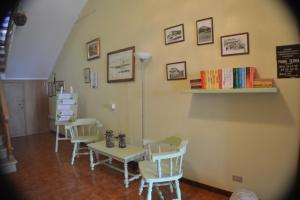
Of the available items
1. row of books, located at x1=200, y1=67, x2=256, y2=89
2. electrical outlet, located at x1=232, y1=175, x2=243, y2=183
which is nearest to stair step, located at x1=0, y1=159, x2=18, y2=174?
row of books, located at x1=200, y1=67, x2=256, y2=89

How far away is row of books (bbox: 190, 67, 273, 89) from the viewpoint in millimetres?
1995

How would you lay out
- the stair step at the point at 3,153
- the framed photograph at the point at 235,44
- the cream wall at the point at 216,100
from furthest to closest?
the stair step at the point at 3,153 < the framed photograph at the point at 235,44 < the cream wall at the point at 216,100

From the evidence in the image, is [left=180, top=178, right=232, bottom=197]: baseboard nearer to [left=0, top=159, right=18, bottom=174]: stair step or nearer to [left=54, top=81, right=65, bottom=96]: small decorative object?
[left=0, top=159, right=18, bottom=174]: stair step

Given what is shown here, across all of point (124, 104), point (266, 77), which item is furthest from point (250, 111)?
point (124, 104)

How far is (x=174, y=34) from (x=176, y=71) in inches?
19.7

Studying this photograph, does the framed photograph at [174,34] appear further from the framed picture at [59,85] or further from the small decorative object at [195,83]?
the framed picture at [59,85]

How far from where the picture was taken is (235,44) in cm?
221

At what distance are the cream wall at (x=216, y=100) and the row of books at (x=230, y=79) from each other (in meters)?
0.12

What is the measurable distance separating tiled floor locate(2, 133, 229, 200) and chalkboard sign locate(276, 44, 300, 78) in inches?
59.0

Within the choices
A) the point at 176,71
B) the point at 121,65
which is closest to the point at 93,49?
the point at 121,65

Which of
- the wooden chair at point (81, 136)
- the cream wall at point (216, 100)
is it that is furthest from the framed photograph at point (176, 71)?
the wooden chair at point (81, 136)

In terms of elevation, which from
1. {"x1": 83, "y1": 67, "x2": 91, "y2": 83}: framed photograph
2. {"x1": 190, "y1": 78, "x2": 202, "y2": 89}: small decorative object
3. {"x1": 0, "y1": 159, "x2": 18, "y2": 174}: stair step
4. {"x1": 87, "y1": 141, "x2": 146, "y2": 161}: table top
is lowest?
{"x1": 0, "y1": 159, "x2": 18, "y2": 174}: stair step

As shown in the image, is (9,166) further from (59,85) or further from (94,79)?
(59,85)

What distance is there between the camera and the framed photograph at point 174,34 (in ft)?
8.83
